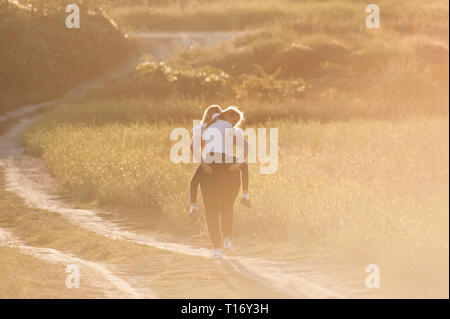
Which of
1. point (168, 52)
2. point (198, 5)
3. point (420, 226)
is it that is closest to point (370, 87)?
point (168, 52)

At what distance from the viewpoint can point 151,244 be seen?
14.2m

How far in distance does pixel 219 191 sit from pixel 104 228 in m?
5.04

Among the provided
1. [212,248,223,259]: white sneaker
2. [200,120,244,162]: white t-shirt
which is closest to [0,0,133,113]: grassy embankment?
[212,248,223,259]: white sneaker

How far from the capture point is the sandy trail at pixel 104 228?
33.7ft

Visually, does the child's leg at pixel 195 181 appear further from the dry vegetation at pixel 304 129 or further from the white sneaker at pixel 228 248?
the dry vegetation at pixel 304 129

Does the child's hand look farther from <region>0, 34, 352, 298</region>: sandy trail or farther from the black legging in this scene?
<region>0, 34, 352, 298</region>: sandy trail

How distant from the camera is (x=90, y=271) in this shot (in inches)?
456

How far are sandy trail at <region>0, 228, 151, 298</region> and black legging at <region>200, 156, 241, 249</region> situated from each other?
1.50 metres

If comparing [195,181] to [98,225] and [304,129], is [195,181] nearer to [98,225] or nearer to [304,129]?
[98,225]

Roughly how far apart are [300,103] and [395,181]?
58.6 feet

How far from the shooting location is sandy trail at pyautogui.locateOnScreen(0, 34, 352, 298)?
10281 mm

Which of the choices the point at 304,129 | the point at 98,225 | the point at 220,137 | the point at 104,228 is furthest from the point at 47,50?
the point at 220,137

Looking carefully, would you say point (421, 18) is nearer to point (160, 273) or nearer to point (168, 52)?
point (168, 52)

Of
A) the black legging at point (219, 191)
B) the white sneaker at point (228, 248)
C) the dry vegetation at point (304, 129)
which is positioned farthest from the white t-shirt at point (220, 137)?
the dry vegetation at point (304, 129)
